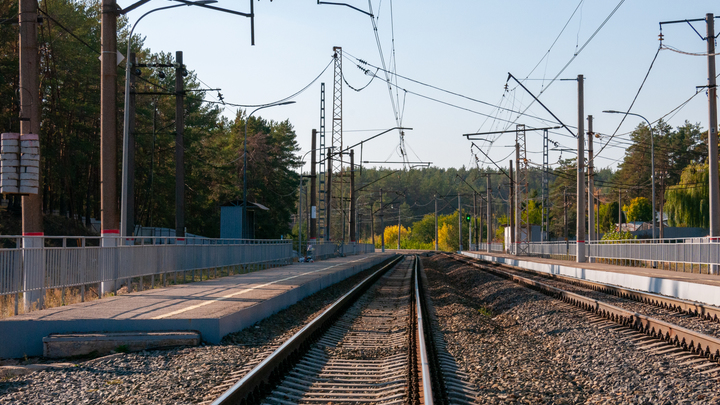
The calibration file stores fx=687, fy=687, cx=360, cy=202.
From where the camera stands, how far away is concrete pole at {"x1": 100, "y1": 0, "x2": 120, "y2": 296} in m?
19.0

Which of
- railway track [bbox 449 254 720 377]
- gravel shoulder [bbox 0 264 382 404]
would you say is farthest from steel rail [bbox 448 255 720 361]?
gravel shoulder [bbox 0 264 382 404]

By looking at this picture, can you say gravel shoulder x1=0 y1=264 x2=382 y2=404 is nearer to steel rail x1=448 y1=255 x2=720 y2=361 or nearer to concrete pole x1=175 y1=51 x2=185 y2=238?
steel rail x1=448 y1=255 x2=720 y2=361

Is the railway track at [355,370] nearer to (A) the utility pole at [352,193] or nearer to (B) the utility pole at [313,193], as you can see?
(B) the utility pole at [313,193]

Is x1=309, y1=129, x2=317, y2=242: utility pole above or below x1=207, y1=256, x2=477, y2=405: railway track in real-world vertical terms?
above

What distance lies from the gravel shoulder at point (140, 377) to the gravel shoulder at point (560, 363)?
3156mm

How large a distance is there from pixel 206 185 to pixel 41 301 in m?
59.1

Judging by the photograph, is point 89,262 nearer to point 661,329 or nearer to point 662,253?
point 661,329

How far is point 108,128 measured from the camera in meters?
19.2

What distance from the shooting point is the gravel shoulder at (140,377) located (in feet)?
24.1

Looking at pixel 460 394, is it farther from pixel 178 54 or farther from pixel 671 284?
pixel 178 54

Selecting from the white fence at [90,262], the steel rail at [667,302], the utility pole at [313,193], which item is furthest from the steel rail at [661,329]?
the utility pole at [313,193]

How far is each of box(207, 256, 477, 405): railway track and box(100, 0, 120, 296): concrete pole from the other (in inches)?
313

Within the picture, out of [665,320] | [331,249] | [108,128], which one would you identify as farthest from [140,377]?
[331,249]

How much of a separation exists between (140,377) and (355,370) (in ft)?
8.95
